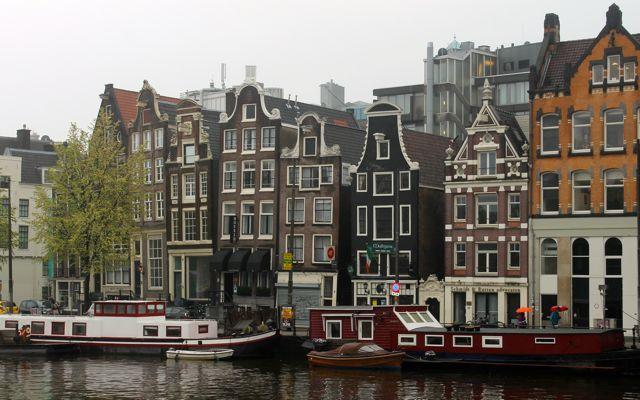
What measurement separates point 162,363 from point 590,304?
26644 millimetres

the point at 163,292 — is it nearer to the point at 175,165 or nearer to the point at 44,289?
the point at 175,165

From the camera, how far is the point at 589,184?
73.7m

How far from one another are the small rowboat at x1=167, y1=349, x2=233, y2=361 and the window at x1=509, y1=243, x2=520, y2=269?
20.0 metres

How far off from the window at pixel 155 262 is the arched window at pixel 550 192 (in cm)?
3474

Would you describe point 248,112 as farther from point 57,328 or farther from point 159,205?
point 57,328

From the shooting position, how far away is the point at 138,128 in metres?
98.6

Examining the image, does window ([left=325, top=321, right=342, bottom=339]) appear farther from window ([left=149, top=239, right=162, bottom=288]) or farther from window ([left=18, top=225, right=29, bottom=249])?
window ([left=18, top=225, right=29, bottom=249])

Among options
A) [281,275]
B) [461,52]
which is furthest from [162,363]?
[461,52]

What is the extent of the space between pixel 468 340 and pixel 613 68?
874 inches

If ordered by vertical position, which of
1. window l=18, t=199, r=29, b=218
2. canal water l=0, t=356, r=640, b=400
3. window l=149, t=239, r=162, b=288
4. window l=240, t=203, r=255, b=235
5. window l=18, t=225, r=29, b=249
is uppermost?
window l=18, t=199, r=29, b=218

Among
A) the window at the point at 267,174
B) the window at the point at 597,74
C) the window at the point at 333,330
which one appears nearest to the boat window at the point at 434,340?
the window at the point at 333,330

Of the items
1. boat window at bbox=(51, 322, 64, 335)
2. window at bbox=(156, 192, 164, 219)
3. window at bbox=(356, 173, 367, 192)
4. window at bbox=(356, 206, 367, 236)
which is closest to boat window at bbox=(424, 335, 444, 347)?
window at bbox=(356, 206, 367, 236)

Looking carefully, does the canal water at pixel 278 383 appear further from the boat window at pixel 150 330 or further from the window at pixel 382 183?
the window at pixel 382 183

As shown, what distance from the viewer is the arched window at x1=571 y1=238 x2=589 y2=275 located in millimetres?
73562
